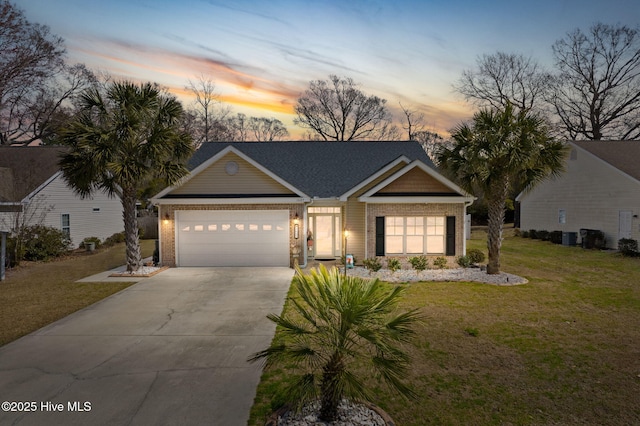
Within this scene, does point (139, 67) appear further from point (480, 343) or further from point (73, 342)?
point (480, 343)

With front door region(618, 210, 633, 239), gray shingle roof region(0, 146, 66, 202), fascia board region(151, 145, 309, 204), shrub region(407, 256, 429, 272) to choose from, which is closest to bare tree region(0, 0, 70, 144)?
gray shingle roof region(0, 146, 66, 202)

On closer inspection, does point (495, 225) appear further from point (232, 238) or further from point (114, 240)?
point (114, 240)

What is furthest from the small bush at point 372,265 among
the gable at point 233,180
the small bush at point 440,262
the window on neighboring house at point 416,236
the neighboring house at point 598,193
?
the neighboring house at point 598,193

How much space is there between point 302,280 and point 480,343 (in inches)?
184

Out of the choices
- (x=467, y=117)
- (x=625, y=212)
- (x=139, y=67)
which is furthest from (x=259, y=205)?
(x=467, y=117)

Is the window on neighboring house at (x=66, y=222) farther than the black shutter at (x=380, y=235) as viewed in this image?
Yes

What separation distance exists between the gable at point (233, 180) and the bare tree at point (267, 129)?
98.1 feet

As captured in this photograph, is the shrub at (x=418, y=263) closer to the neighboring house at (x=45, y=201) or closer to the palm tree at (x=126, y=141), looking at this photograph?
the palm tree at (x=126, y=141)

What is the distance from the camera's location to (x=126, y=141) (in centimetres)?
1295

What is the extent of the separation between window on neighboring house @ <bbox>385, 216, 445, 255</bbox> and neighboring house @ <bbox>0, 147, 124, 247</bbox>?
14017 mm

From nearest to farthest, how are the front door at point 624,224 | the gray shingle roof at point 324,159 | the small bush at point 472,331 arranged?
the small bush at point 472,331 → the gray shingle roof at point 324,159 → the front door at point 624,224

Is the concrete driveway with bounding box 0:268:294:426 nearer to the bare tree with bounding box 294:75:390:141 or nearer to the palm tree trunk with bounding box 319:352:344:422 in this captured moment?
the palm tree trunk with bounding box 319:352:344:422

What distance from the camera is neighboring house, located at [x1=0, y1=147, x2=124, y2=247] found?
17.3 metres

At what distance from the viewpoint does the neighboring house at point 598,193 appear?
1961 centimetres
